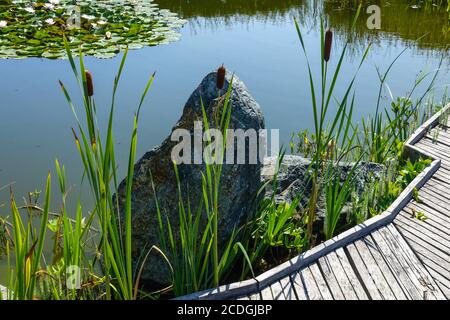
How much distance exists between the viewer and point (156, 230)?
2.53m

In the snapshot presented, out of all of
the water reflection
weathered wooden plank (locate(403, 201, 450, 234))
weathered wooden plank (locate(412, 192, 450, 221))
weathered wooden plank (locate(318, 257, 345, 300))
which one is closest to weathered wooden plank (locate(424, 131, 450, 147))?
weathered wooden plank (locate(412, 192, 450, 221))

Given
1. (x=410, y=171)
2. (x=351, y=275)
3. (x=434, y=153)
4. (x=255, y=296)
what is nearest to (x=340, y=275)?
(x=351, y=275)

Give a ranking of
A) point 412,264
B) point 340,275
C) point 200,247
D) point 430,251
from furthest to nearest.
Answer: point 430,251
point 412,264
point 340,275
point 200,247

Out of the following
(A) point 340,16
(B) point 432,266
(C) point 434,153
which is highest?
(A) point 340,16

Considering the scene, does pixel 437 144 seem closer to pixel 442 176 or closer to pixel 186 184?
pixel 442 176

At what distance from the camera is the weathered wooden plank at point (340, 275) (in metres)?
2.35

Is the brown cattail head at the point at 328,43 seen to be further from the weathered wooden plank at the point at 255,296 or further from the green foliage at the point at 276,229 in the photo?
the weathered wooden plank at the point at 255,296

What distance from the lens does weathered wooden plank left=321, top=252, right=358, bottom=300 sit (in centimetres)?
235

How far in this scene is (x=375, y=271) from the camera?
2480 mm

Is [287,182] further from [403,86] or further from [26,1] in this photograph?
[26,1]

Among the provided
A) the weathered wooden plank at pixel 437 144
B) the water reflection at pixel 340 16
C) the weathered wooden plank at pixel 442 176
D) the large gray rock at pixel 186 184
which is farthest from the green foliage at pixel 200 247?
the water reflection at pixel 340 16

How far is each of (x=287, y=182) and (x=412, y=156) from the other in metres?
1.13

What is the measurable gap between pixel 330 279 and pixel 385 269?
27 centimetres

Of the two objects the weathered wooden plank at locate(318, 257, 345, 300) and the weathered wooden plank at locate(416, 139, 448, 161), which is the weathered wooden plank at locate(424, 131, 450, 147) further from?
the weathered wooden plank at locate(318, 257, 345, 300)
